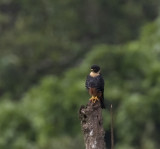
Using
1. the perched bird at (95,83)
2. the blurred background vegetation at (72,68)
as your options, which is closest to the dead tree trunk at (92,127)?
the perched bird at (95,83)

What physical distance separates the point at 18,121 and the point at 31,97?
3140 millimetres

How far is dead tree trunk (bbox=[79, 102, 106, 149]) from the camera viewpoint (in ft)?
23.1

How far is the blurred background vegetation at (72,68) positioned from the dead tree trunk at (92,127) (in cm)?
1378

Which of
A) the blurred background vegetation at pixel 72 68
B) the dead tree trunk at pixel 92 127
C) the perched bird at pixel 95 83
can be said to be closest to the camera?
the dead tree trunk at pixel 92 127

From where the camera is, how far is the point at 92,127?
710cm

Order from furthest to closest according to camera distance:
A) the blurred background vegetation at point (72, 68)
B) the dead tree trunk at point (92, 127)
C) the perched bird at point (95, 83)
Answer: the blurred background vegetation at point (72, 68), the perched bird at point (95, 83), the dead tree trunk at point (92, 127)

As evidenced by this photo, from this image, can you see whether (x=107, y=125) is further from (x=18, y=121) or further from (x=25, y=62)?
(x=25, y=62)

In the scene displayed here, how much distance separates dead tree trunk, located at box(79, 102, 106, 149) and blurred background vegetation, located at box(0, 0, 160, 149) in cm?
1378

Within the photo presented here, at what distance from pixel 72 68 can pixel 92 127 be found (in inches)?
1042

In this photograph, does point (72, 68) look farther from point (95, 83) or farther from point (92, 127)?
point (92, 127)

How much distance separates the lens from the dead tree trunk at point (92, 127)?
23.1ft

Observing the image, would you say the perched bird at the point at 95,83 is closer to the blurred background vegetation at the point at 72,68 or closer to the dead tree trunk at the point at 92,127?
the dead tree trunk at the point at 92,127

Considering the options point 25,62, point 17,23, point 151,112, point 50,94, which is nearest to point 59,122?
point 50,94

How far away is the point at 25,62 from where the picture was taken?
114 feet
